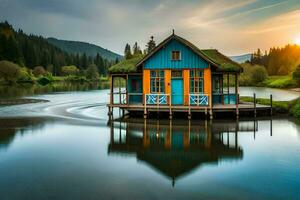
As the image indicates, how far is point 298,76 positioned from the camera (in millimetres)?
78438

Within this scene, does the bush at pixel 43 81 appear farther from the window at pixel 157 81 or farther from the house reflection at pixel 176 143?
the house reflection at pixel 176 143

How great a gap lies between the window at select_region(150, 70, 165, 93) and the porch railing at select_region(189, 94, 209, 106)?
2.51m

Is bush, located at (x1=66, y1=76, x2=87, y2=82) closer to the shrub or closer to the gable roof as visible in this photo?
the shrub

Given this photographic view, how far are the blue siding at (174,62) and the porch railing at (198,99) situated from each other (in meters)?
2.37

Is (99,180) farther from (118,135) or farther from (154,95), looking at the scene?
(154,95)

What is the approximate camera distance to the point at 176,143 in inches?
675

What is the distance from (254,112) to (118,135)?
13.0 meters

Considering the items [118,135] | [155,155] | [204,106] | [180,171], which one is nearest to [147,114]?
[204,106]

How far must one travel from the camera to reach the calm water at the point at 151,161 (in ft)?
33.4

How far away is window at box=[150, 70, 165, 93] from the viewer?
2652 centimetres

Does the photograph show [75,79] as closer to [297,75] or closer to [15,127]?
[297,75]

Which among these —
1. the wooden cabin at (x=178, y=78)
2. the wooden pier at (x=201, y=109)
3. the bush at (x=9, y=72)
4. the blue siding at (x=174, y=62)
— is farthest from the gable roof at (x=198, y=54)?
the bush at (x=9, y=72)

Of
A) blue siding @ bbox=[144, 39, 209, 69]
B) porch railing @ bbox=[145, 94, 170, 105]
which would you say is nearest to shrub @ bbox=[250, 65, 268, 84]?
blue siding @ bbox=[144, 39, 209, 69]

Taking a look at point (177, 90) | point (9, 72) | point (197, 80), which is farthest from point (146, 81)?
point (9, 72)
